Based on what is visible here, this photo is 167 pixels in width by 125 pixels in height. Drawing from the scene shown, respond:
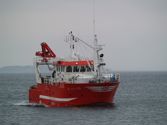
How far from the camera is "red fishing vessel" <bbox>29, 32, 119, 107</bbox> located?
181 ft

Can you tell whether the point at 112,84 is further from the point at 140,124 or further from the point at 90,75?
the point at 140,124

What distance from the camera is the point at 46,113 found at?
183 ft

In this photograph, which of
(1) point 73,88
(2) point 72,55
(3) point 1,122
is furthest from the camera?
(2) point 72,55

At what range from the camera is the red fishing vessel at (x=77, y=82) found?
181 feet

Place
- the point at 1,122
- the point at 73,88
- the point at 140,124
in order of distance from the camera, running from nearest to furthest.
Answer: the point at 140,124 < the point at 1,122 < the point at 73,88

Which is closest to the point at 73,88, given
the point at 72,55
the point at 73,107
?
the point at 73,107

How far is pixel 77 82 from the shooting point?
5581 centimetres

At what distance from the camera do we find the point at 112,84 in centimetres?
5575

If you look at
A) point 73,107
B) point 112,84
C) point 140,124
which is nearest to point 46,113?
point 73,107

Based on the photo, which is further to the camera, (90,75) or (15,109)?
(15,109)

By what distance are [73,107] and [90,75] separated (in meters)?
3.56

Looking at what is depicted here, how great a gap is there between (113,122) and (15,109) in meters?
16.7

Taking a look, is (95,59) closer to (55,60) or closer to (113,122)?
(55,60)

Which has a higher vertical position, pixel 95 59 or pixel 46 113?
pixel 95 59
